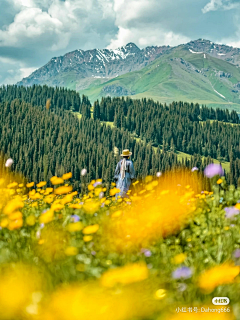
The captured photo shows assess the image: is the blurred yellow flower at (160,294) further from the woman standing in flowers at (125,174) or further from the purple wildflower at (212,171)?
the woman standing in flowers at (125,174)

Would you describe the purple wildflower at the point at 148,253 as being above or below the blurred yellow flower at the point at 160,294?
above

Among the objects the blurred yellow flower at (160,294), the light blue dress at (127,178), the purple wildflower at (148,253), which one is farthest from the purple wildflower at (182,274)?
the light blue dress at (127,178)

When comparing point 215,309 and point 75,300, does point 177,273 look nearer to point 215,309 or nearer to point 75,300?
point 215,309

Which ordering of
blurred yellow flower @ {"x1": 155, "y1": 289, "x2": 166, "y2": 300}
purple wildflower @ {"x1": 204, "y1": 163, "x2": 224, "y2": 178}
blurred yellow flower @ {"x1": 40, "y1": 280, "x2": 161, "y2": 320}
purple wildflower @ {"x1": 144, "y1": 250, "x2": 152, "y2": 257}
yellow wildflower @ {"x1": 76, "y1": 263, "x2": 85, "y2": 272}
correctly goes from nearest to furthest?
blurred yellow flower @ {"x1": 40, "y1": 280, "x2": 161, "y2": 320} < blurred yellow flower @ {"x1": 155, "y1": 289, "x2": 166, "y2": 300} < yellow wildflower @ {"x1": 76, "y1": 263, "x2": 85, "y2": 272} < purple wildflower @ {"x1": 144, "y1": 250, "x2": 152, "y2": 257} < purple wildflower @ {"x1": 204, "y1": 163, "x2": 224, "y2": 178}

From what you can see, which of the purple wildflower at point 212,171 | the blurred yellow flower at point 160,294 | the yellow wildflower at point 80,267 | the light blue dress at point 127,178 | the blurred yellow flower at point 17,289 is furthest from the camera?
the light blue dress at point 127,178

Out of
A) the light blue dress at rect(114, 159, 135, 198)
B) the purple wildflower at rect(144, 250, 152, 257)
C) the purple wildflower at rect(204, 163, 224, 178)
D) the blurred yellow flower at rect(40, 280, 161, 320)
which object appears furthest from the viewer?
the light blue dress at rect(114, 159, 135, 198)

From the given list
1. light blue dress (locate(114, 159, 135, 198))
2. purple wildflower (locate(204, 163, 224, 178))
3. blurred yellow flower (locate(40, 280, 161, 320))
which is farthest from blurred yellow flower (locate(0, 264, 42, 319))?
light blue dress (locate(114, 159, 135, 198))

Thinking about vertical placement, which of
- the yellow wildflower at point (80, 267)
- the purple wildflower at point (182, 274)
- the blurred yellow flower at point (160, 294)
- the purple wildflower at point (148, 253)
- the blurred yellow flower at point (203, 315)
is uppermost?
the yellow wildflower at point (80, 267)

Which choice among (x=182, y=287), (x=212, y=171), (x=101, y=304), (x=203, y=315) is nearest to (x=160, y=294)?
(x=182, y=287)

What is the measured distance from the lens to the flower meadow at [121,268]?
250cm

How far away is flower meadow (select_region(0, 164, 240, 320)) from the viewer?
2504mm

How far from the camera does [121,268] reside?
3301 millimetres

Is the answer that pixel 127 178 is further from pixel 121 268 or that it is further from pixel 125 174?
pixel 121 268

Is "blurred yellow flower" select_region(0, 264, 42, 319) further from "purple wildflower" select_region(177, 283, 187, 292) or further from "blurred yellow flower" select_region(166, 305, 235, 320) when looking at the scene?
"purple wildflower" select_region(177, 283, 187, 292)
